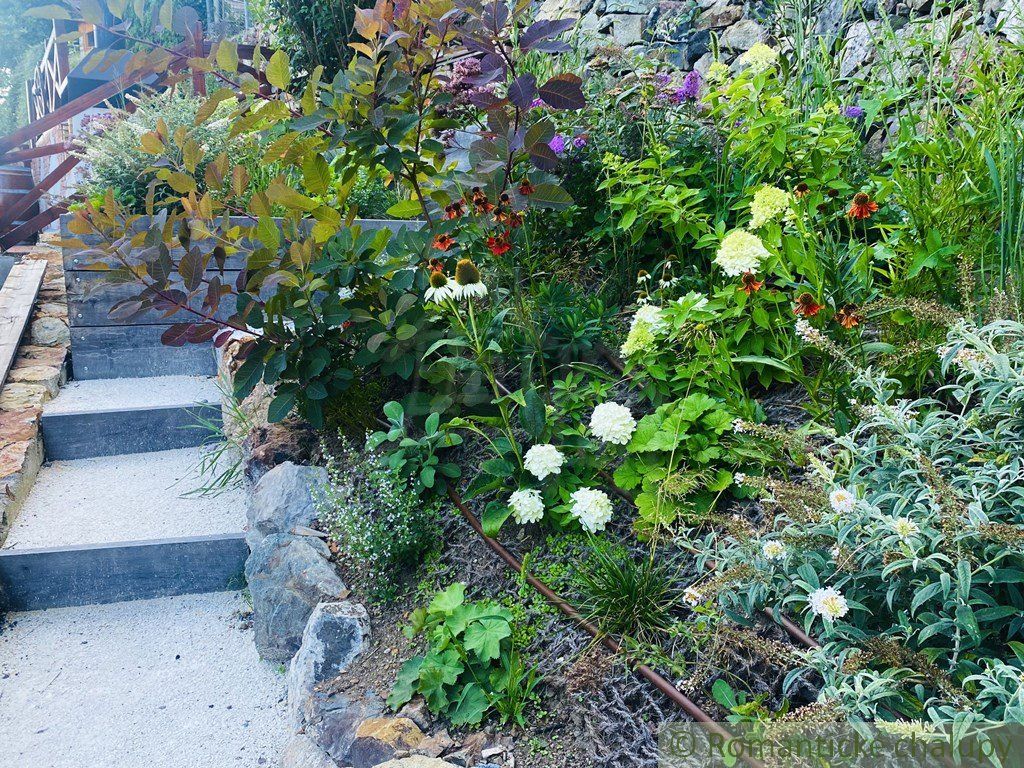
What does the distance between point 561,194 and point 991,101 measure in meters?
1.19

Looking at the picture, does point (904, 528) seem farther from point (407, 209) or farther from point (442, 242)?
point (407, 209)

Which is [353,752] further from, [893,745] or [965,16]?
[965,16]

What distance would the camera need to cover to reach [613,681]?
64.3 inches

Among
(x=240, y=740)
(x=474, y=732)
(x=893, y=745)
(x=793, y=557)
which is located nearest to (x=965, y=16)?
(x=793, y=557)

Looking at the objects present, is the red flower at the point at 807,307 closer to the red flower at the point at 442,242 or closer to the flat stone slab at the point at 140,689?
the red flower at the point at 442,242

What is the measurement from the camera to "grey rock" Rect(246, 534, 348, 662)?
2.26 m

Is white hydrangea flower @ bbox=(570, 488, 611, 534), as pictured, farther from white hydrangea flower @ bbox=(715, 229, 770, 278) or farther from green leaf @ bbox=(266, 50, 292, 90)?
green leaf @ bbox=(266, 50, 292, 90)

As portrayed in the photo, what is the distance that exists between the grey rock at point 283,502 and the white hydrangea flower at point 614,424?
107 centimetres

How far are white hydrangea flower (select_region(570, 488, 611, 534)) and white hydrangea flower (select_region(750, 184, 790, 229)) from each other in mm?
855

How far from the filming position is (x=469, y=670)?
1.80 metres

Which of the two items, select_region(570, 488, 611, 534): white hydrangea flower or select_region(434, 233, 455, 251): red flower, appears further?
select_region(434, 233, 455, 251): red flower

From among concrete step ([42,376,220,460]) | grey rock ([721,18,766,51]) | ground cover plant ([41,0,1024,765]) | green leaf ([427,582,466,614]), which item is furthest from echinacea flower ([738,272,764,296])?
concrete step ([42,376,220,460])

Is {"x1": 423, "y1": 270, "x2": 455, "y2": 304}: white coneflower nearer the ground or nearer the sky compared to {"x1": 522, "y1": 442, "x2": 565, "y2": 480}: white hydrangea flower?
nearer the sky

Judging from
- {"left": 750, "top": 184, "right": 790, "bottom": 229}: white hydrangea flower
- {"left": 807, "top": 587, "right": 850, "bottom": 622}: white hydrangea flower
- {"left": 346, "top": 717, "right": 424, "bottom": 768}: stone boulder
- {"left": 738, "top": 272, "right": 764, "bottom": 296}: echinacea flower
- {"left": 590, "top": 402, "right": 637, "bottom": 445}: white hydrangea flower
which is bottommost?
{"left": 346, "top": 717, "right": 424, "bottom": 768}: stone boulder
